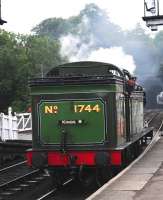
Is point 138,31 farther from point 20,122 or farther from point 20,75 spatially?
point 20,122

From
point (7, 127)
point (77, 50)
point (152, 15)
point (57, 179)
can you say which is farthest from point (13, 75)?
point (57, 179)

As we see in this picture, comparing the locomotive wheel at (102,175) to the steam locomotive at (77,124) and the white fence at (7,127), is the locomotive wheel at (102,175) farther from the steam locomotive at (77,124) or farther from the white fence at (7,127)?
the white fence at (7,127)

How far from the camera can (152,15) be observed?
69.4ft

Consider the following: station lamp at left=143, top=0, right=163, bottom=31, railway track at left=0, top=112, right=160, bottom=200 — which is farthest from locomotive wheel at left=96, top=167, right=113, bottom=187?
station lamp at left=143, top=0, right=163, bottom=31

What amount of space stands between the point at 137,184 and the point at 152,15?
9.87 meters

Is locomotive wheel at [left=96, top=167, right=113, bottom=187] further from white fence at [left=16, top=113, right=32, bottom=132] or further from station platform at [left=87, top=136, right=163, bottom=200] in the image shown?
white fence at [left=16, top=113, right=32, bottom=132]

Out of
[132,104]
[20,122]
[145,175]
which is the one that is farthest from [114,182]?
[20,122]

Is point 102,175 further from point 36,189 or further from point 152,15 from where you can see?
point 152,15

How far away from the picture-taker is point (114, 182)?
13008 millimetres

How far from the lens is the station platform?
11109mm

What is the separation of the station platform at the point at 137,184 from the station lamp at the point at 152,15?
577 cm

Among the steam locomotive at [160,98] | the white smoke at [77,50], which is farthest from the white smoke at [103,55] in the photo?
the steam locomotive at [160,98]

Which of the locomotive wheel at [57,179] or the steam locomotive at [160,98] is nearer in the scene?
the locomotive wheel at [57,179]

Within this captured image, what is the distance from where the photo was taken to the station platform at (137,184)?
36.4ft
